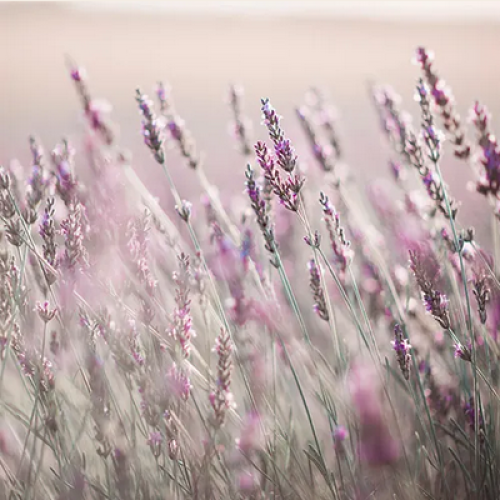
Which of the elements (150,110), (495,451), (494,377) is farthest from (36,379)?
(494,377)

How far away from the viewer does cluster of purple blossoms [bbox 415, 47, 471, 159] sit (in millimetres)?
1005

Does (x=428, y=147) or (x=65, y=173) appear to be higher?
(x=65, y=173)

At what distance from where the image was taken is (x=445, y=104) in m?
1.01

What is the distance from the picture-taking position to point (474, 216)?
1847mm

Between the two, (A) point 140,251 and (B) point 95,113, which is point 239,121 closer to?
(B) point 95,113

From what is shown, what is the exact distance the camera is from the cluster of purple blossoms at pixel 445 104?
39.6 inches

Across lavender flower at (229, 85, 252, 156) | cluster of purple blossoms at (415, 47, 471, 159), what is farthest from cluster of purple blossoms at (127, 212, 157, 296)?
cluster of purple blossoms at (415, 47, 471, 159)

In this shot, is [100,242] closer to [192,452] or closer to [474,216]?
[192,452]

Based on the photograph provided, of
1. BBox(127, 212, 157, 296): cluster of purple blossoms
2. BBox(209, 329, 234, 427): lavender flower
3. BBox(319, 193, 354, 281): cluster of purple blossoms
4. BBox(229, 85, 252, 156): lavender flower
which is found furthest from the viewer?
BBox(229, 85, 252, 156): lavender flower

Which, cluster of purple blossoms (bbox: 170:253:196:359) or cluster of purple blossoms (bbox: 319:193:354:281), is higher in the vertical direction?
cluster of purple blossoms (bbox: 319:193:354:281)

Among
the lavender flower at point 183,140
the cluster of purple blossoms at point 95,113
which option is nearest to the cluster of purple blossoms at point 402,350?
the lavender flower at point 183,140

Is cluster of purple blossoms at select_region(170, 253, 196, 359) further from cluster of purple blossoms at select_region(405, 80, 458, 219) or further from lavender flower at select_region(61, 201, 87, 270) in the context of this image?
cluster of purple blossoms at select_region(405, 80, 458, 219)

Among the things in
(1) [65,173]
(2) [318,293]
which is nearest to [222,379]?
(2) [318,293]

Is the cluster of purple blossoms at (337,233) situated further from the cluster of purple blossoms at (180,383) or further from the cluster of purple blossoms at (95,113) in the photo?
the cluster of purple blossoms at (95,113)
